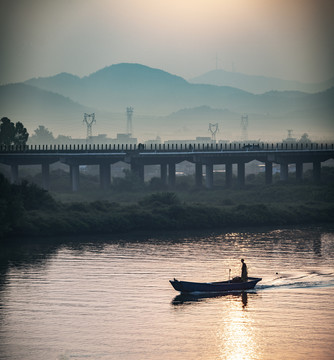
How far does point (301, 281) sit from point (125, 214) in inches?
1983

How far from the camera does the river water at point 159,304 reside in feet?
181

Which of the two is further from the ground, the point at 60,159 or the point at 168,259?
the point at 60,159

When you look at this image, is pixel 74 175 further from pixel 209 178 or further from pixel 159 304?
pixel 159 304

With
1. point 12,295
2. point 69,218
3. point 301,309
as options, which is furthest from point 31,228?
point 301,309

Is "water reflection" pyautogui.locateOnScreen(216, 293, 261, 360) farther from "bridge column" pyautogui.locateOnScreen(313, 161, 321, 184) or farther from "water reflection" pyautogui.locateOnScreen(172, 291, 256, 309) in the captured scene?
"bridge column" pyautogui.locateOnScreen(313, 161, 321, 184)

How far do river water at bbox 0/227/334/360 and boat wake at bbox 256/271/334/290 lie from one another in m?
0.10

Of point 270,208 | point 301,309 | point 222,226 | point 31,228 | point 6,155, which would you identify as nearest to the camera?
point 301,309

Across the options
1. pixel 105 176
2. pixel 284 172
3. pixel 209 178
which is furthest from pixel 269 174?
pixel 105 176

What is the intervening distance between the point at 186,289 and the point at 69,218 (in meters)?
49.8

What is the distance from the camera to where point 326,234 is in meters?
117

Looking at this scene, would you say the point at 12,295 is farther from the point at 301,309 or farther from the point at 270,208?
the point at 270,208

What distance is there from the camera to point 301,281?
7612 cm

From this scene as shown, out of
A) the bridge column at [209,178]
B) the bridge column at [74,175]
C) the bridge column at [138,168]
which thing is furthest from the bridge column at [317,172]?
the bridge column at [74,175]

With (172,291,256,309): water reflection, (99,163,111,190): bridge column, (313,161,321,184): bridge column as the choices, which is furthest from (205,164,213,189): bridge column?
(172,291,256,309): water reflection
